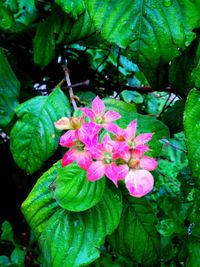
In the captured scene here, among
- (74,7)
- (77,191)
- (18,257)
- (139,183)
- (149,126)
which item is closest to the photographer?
(139,183)

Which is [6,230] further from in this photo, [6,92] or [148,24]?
[148,24]

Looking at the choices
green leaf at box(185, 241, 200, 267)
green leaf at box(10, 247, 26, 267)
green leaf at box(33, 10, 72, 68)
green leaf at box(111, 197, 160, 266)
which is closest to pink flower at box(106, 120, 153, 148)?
green leaf at box(111, 197, 160, 266)

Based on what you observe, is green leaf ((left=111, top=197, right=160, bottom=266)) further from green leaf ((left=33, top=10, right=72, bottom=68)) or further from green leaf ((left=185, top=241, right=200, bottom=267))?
green leaf ((left=33, top=10, right=72, bottom=68))

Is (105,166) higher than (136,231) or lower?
higher

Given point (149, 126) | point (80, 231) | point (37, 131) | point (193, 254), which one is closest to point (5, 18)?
point (37, 131)

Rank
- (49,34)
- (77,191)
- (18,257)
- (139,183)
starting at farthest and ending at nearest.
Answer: (18,257) < (49,34) < (77,191) < (139,183)

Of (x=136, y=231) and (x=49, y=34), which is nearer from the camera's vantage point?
(x=136, y=231)

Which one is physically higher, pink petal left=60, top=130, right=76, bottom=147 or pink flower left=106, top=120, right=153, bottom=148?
pink petal left=60, top=130, right=76, bottom=147

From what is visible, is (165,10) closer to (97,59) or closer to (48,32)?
(48,32)
